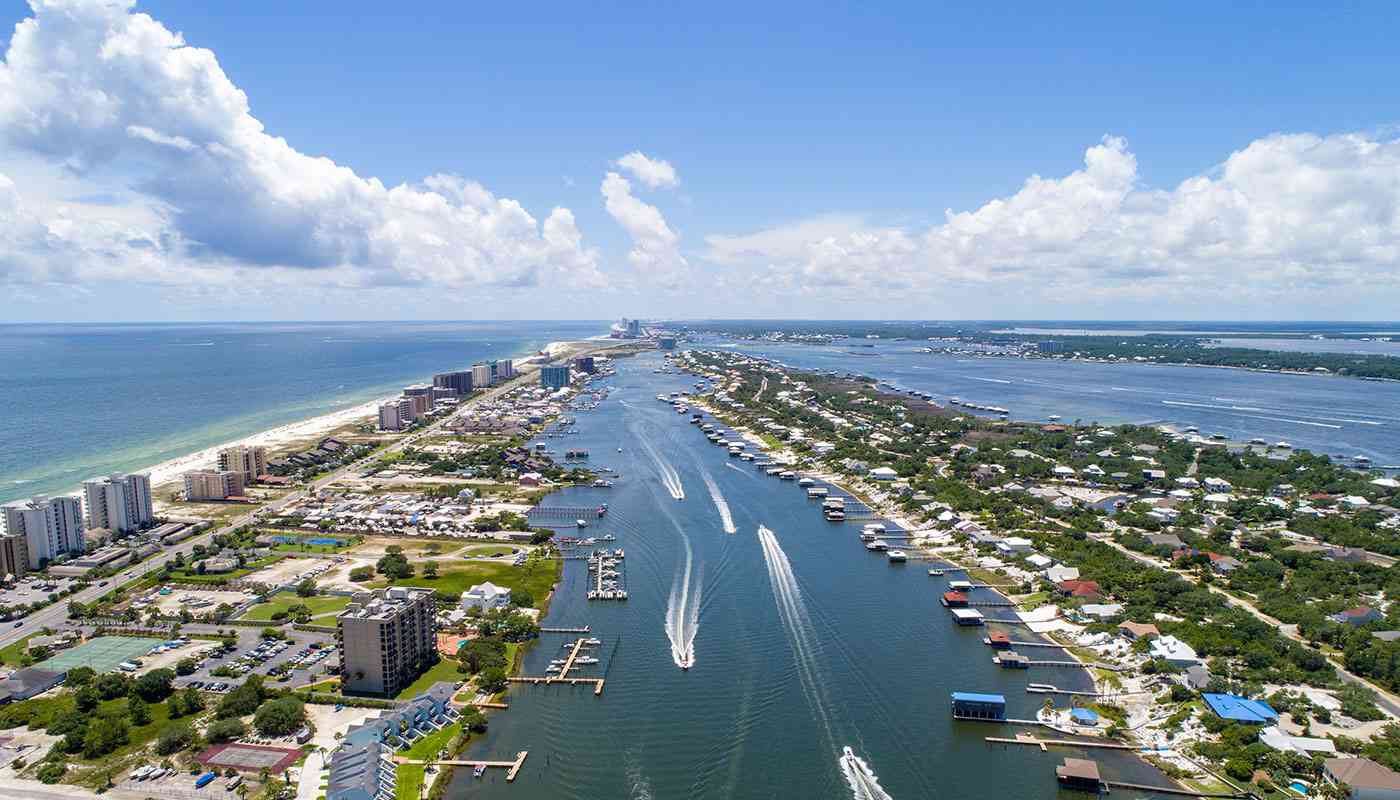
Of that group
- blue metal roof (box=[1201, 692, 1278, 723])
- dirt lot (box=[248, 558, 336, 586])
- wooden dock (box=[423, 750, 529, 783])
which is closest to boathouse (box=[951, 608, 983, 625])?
blue metal roof (box=[1201, 692, 1278, 723])

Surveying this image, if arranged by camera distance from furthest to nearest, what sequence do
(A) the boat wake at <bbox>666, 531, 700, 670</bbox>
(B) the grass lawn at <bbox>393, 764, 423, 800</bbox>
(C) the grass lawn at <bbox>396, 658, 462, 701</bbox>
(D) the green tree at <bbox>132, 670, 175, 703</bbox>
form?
1. (A) the boat wake at <bbox>666, 531, 700, 670</bbox>
2. (C) the grass lawn at <bbox>396, 658, 462, 701</bbox>
3. (D) the green tree at <bbox>132, 670, 175, 703</bbox>
4. (B) the grass lawn at <bbox>393, 764, 423, 800</bbox>

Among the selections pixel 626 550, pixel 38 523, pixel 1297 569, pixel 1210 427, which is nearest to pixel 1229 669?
pixel 1297 569

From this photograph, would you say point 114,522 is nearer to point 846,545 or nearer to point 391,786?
point 391,786

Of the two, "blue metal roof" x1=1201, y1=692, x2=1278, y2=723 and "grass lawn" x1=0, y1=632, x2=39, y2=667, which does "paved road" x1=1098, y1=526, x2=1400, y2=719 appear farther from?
"grass lawn" x1=0, y1=632, x2=39, y2=667

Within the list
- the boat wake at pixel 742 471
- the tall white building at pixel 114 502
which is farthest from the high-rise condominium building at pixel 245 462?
the boat wake at pixel 742 471

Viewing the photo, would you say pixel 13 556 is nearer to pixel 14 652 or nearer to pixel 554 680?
pixel 14 652
